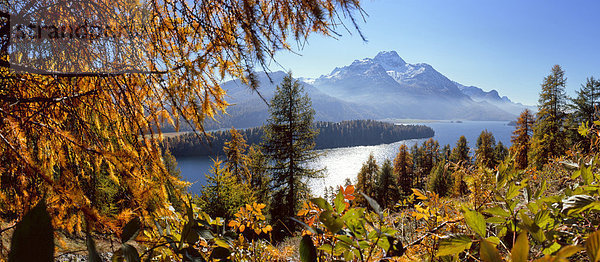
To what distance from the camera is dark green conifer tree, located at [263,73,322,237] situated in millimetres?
15695

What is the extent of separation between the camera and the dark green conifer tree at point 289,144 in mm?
15695

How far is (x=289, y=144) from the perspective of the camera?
16.0m

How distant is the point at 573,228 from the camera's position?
38.5 inches

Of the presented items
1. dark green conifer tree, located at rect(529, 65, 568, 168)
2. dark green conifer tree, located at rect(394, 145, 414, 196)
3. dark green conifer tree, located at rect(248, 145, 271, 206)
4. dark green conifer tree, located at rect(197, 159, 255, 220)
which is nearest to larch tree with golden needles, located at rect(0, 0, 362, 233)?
dark green conifer tree, located at rect(197, 159, 255, 220)

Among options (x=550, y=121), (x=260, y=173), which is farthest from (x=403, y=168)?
(x=260, y=173)

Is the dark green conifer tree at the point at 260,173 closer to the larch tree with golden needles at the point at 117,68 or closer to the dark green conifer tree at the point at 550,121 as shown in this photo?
the larch tree with golden needles at the point at 117,68

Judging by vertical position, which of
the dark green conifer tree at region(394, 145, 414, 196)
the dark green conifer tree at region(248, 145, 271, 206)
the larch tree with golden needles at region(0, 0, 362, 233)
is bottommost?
the dark green conifer tree at region(394, 145, 414, 196)

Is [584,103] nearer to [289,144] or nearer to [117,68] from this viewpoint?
[289,144]

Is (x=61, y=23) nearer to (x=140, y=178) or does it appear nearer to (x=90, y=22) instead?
(x=90, y=22)

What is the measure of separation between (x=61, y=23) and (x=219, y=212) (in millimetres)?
9191

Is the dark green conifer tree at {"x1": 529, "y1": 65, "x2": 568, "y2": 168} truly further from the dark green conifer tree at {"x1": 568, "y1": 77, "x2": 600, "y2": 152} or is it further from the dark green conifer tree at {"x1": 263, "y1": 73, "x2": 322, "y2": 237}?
the dark green conifer tree at {"x1": 263, "y1": 73, "x2": 322, "y2": 237}

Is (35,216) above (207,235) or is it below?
above

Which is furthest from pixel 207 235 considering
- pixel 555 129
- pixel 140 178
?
pixel 555 129

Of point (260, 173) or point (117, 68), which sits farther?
point (260, 173)
